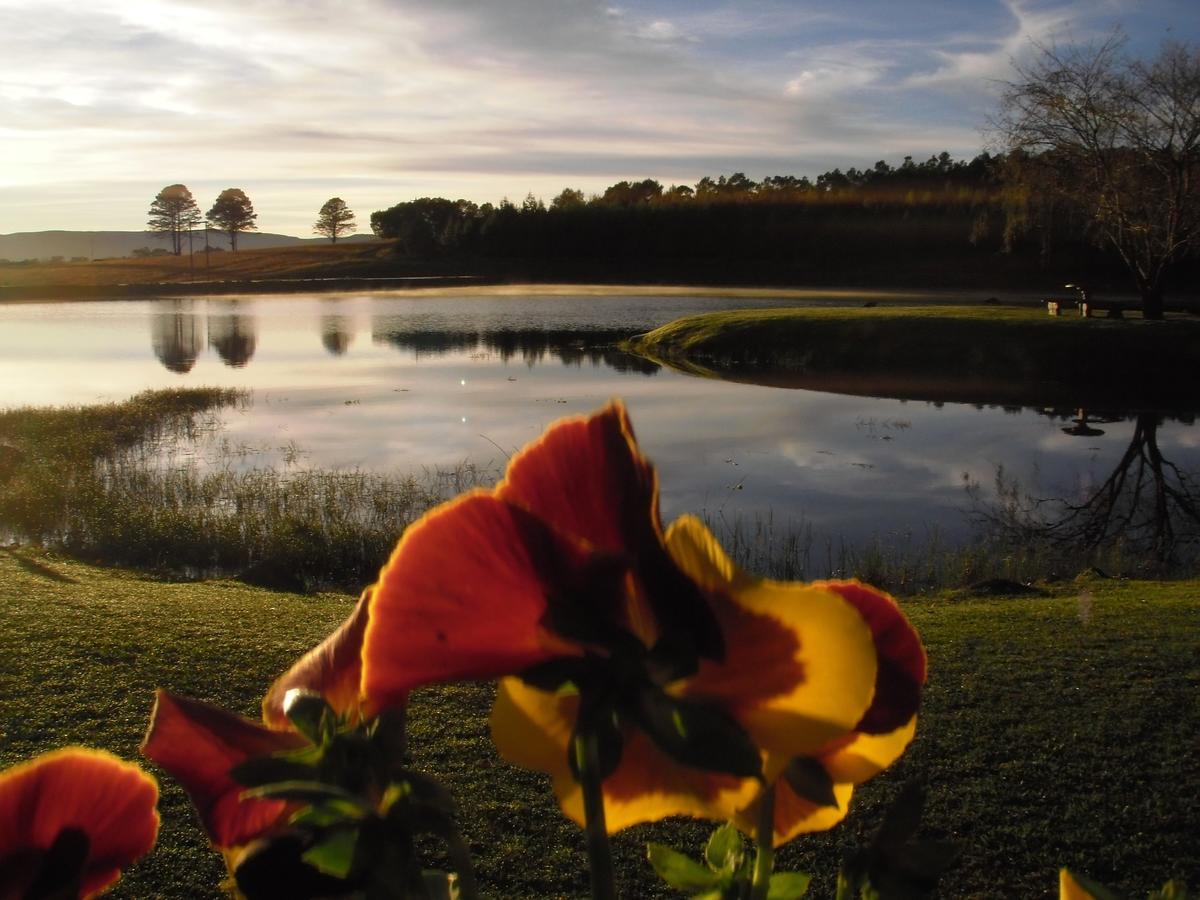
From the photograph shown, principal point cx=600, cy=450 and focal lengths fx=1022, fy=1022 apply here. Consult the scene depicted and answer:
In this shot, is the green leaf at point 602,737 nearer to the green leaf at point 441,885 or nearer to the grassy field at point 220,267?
the green leaf at point 441,885

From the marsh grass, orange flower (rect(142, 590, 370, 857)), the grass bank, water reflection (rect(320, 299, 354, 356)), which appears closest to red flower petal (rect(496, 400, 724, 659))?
orange flower (rect(142, 590, 370, 857))

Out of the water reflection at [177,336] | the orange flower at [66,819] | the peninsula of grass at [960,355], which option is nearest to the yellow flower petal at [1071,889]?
the orange flower at [66,819]

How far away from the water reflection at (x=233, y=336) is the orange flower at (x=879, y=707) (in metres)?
29.4

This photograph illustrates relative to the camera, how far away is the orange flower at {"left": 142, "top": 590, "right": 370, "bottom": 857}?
14.3 inches

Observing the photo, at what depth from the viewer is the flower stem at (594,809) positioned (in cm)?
32

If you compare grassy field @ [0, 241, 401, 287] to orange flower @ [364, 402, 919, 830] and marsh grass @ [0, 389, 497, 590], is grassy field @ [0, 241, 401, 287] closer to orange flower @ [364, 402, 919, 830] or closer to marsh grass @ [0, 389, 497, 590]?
marsh grass @ [0, 389, 497, 590]

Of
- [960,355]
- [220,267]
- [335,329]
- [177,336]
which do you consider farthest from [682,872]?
[220,267]

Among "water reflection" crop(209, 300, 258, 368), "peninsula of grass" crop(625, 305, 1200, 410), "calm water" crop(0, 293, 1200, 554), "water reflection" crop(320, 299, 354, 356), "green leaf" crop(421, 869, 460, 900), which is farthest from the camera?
"water reflection" crop(320, 299, 354, 356)

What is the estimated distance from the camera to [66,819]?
1.10 feet

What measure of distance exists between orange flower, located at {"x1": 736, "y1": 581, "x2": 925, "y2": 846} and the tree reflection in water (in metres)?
9.91

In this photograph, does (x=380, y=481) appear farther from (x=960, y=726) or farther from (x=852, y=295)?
(x=852, y=295)

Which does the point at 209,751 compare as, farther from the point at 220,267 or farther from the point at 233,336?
the point at 220,267

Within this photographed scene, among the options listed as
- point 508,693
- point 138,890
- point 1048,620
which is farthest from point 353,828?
point 1048,620

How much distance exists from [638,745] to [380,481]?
11929mm
